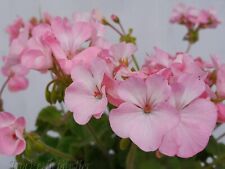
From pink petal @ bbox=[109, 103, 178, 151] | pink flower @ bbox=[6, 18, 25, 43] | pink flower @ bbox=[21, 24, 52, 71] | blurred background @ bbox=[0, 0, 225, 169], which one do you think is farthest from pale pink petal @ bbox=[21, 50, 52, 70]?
blurred background @ bbox=[0, 0, 225, 169]

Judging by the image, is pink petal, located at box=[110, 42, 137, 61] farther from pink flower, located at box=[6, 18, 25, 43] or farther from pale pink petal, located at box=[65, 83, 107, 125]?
pink flower, located at box=[6, 18, 25, 43]

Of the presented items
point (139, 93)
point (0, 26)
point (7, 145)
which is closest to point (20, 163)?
point (7, 145)

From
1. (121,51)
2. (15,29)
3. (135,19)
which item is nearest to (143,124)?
(121,51)

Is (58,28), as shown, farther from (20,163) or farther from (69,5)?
(69,5)

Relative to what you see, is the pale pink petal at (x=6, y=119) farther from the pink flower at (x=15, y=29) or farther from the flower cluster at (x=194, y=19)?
the flower cluster at (x=194, y=19)

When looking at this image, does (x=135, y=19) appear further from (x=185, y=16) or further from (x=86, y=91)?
(x=86, y=91)

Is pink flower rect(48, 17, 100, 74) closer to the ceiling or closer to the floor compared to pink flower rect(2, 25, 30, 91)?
closer to the ceiling

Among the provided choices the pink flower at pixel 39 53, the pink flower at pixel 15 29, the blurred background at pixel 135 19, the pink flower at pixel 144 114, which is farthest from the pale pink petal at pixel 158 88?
the blurred background at pixel 135 19

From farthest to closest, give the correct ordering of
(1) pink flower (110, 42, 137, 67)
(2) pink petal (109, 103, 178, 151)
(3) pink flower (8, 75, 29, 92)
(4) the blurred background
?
(4) the blurred background → (3) pink flower (8, 75, 29, 92) → (1) pink flower (110, 42, 137, 67) → (2) pink petal (109, 103, 178, 151)
